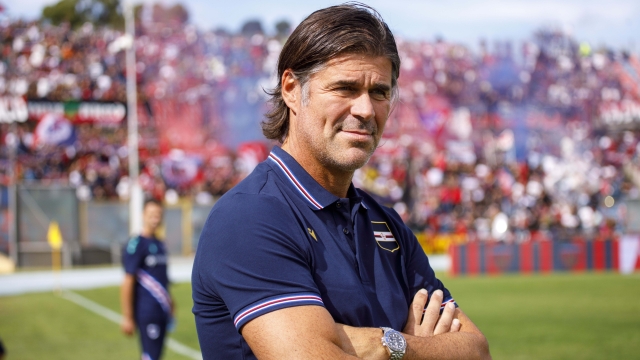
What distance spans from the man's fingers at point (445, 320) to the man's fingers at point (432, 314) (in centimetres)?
2

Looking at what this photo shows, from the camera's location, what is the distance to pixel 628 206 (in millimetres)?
24703

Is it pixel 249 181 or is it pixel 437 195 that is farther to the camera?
pixel 437 195

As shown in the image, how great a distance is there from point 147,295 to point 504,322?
6968mm

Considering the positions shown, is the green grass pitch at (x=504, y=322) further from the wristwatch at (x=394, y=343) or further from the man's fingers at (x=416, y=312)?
the wristwatch at (x=394, y=343)

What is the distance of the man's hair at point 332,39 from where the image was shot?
2.26 meters

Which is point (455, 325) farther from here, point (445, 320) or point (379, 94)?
point (379, 94)

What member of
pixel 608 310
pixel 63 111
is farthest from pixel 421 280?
pixel 63 111

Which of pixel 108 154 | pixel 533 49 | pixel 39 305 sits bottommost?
pixel 39 305

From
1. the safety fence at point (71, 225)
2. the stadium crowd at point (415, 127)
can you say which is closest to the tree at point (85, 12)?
the stadium crowd at point (415, 127)

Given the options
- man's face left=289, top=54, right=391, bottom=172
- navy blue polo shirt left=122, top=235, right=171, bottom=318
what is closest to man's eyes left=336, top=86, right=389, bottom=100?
man's face left=289, top=54, right=391, bottom=172

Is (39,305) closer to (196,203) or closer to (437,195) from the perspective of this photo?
(196,203)

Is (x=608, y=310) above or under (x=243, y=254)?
under

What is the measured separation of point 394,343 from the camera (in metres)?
2.19

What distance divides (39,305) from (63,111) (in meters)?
14.6
